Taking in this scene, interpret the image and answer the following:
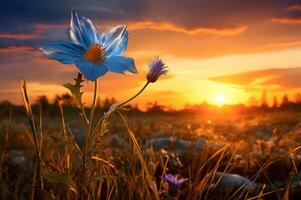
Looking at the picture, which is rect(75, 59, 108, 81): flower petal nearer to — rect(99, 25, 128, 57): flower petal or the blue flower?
the blue flower

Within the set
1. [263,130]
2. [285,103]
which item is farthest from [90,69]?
[285,103]

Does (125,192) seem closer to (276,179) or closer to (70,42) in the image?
(70,42)

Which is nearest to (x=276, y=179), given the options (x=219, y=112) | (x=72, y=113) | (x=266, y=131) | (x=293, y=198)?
(x=293, y=198)

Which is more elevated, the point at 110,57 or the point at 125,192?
the point at 110,57

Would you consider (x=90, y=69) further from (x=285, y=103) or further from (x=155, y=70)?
(x=285, y=103)

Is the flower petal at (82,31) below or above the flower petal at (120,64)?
above

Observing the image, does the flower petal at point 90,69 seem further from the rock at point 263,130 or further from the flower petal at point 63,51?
the rock at point 263,130

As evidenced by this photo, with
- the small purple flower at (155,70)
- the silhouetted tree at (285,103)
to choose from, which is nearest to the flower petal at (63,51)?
the small purple flower at (155,70)
